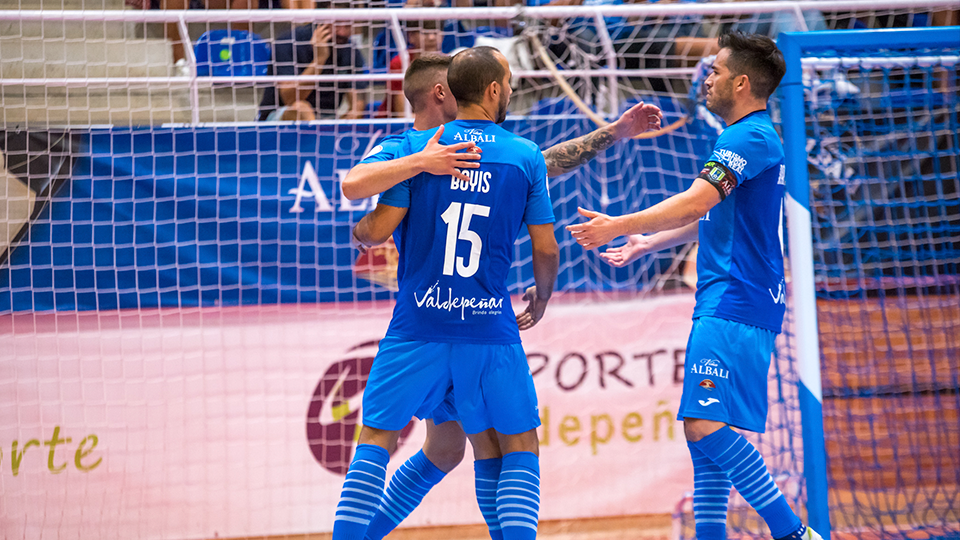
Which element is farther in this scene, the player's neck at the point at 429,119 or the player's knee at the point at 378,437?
the player's neck at the point at 429,119

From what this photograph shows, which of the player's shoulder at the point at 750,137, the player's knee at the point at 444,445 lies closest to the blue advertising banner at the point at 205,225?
the player's shoulder at the point at 750,137

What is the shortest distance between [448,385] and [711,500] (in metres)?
1.20

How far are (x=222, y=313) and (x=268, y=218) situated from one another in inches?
26.4

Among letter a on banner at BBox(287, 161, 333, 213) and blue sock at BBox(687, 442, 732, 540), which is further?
letter a on banner at BBox(287, 161, 333, 213)

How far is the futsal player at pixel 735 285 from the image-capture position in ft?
9.22

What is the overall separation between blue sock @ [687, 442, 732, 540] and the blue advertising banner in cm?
226

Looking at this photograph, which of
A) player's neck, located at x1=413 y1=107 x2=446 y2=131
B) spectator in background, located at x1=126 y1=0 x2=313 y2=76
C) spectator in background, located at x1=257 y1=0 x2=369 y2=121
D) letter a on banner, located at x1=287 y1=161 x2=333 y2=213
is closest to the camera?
player's neck, located at x1=413 y1=107 x2=446 y2=131

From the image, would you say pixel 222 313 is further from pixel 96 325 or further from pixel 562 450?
pixel 562 450

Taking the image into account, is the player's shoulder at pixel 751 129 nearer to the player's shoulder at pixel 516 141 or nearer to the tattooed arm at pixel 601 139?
the tattooed arm at pixel 601 139

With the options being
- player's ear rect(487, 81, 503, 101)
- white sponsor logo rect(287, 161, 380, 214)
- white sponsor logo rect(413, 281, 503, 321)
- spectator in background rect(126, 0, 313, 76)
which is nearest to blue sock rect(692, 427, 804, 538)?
white sponsor logo rect(413, 281, 503, 321)

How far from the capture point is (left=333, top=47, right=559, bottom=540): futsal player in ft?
8.32

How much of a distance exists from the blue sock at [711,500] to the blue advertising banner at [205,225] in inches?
88.8

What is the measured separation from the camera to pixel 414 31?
579cm

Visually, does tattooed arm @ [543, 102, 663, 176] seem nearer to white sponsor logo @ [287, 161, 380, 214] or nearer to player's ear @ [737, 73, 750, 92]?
player's ear @ [737, 73, 750, 92]
